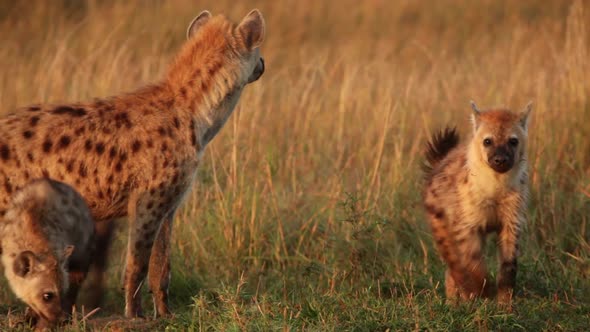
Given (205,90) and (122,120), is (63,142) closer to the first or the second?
(122,120)

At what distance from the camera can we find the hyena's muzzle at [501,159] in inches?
204

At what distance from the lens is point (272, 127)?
8102 millimetres

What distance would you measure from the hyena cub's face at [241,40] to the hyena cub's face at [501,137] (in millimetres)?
1235

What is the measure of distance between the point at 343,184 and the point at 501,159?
1937 mm

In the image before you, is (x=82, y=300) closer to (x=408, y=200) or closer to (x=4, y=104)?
(x=408, y=200)

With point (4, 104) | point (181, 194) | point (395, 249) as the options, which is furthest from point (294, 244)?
point (4, 104)

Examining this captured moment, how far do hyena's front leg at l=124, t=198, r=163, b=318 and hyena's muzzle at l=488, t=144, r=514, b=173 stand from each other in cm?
168

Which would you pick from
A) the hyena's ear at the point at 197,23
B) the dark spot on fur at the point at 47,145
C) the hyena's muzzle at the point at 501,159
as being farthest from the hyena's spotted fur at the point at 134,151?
the hyena's muzzle at the point at 501,159

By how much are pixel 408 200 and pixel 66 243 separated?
9.03 ft

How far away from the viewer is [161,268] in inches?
212

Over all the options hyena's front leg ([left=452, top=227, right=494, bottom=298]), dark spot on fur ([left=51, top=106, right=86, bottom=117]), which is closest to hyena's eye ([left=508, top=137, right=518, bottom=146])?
hyena's front leg ([left=452, top=227, right=494, bottom=298])

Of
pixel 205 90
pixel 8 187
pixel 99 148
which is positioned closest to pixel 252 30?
pixel 205 90

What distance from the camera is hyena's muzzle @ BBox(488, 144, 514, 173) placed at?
17.0 feet

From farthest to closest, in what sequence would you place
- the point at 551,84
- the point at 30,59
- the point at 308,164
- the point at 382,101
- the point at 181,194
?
the point at 30,59 → the point at 551,84 → the point at 382,101 → the point at 308,164 → the point at 181,194
